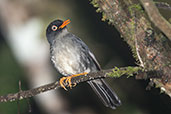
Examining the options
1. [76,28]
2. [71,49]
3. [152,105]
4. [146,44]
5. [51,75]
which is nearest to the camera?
[146,44]

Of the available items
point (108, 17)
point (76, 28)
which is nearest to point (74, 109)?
point (76, 28)

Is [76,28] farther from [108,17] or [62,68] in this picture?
[108,17]

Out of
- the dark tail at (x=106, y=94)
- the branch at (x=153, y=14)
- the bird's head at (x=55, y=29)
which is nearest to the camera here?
the branch at (x=153, y=14)

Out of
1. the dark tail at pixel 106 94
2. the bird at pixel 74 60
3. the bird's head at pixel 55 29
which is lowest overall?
the dark tail at pixel 106 94

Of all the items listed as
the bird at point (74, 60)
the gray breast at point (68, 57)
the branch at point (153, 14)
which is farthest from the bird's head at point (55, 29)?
the branch at point (153, 14)

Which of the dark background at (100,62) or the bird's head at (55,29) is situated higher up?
the bird's head at (55,29)

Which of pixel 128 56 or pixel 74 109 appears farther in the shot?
pixel 128 56

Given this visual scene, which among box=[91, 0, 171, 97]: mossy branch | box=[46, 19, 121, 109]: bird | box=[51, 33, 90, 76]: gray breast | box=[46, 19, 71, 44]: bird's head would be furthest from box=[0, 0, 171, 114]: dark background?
Answer: box=[91, 0, 171, 97]: mossy branch

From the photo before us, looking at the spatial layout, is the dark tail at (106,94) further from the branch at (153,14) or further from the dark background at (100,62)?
the branch at (153,14)
